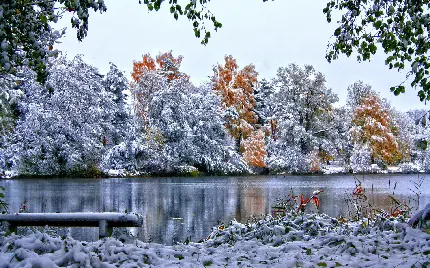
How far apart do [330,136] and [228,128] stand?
33.0ft

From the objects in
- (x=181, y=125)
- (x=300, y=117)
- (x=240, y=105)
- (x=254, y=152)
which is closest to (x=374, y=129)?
(x=300, y=117)

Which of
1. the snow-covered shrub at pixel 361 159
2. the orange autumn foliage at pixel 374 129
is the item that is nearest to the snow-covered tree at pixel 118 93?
the snow-covered shrub at pixel 361 159

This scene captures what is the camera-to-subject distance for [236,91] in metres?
45.8

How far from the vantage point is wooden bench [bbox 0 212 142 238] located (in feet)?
20.6

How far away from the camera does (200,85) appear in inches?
1714

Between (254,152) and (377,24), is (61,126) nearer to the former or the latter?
Answer: (254,152)

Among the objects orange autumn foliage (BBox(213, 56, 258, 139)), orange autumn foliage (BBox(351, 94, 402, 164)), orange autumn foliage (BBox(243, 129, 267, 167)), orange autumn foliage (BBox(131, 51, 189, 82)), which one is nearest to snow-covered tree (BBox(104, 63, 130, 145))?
orange autumn foliage (BBox(131, 51, 189, 82))

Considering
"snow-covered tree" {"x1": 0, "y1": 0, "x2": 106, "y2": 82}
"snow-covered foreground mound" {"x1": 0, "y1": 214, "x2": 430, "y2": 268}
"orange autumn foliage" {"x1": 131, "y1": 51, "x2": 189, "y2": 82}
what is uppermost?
"orange autumn foliage" {"x1": 131, "y1": 51, "x2": 189, "y2": 82}

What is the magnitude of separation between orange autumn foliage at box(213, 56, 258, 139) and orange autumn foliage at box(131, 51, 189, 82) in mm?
4436

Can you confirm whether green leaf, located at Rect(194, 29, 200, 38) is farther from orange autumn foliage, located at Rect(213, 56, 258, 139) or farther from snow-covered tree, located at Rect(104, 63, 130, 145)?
orange autumn foliage, located at Rect(213, 56, 258, 139)

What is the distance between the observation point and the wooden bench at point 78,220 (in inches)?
247

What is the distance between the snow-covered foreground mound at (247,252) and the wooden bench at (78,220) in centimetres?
46

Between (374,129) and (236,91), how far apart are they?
14.0m

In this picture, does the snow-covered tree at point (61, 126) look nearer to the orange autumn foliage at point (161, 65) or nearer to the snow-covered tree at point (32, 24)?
the orange autumn foliage at point (161, 65)
